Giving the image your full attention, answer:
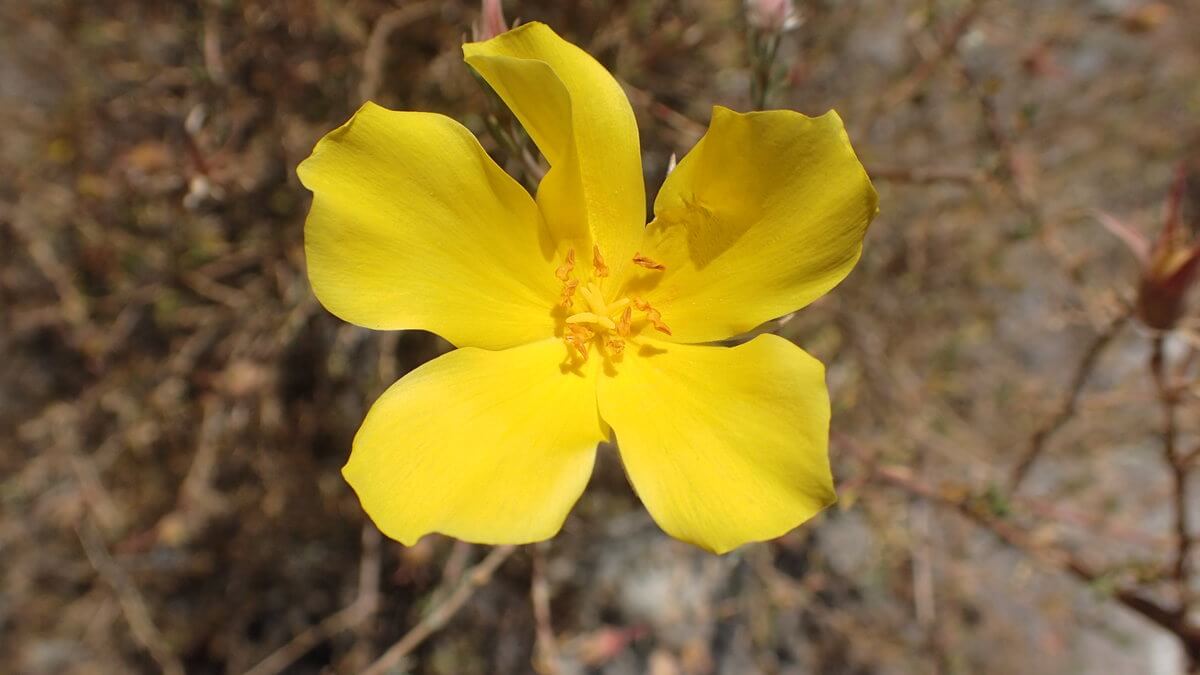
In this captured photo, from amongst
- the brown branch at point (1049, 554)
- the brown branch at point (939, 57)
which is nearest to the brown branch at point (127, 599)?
the brown branch at point (1049, 554)

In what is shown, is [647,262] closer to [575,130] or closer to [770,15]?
[575,130]

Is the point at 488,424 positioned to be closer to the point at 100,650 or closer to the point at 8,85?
the point at 100,650

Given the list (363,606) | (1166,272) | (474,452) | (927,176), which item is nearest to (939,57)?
(927,176)

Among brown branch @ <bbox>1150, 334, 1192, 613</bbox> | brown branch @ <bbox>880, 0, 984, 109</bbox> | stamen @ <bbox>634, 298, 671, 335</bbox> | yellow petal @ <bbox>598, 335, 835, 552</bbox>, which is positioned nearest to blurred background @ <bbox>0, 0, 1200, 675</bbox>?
brown branch @ <bbox>880, 0, 984, 109</bbox>

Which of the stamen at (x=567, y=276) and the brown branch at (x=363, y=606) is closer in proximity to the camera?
the stamen at (x=567, y=276)

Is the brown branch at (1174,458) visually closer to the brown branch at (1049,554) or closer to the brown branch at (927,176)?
the brown branch at (1049,554)

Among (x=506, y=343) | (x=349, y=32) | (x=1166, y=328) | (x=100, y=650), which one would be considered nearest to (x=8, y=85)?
(x=349, y=32)
